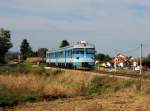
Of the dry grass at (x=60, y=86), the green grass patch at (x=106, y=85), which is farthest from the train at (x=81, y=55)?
the green grass patch at (x=106, y=85)

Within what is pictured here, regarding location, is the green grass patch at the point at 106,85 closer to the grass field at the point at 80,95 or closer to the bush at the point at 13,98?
the grass field at the point at 80,95

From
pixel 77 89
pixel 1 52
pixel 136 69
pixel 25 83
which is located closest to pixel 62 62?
pixel 136 69

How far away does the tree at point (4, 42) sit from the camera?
299ft

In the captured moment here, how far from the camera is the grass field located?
17953 mm

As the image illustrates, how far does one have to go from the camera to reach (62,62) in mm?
57250

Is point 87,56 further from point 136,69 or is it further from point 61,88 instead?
point 61,88

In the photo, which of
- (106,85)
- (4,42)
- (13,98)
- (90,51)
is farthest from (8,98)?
(4,42)

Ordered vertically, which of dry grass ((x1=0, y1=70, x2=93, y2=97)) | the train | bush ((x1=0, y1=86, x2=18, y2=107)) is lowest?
bush ((x1=0, y1=86, x2=18, y2=107))

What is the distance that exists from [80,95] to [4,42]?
71.4 m

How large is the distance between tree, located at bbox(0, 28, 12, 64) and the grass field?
58177mm

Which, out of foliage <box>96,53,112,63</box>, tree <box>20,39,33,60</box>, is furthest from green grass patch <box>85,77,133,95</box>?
tree <box>20,39,33,60</box>

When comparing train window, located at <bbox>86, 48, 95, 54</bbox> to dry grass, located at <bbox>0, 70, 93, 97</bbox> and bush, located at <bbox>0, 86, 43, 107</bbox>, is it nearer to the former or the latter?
dry grass, located at <bbox>0, 70, 93, 97</bbox>

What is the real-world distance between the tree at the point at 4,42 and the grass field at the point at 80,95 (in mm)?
58177

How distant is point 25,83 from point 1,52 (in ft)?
197
